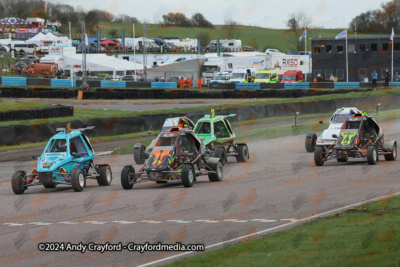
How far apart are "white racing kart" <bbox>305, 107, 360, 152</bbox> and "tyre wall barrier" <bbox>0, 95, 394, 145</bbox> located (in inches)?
416

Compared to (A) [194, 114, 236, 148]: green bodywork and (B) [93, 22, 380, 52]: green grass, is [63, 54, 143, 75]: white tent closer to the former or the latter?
(A) [194, 114, 236, 148]: green bodywork

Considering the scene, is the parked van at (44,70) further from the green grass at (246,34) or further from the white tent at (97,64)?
the green grass at (246,34)

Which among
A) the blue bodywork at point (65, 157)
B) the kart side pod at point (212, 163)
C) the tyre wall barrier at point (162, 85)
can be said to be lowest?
the kart side pod at point (212, 163)

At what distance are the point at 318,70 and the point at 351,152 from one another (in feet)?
173

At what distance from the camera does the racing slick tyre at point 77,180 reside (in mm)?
17312

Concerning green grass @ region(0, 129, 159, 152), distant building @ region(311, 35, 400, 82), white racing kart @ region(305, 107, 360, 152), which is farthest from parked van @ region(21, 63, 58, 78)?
white racing kart @ region(305, 107, 360, 152)

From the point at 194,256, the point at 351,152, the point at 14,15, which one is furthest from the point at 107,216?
the point at 14,15

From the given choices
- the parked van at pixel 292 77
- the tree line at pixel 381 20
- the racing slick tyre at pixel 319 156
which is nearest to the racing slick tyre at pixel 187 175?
the racing slick tyre at pixel 319 156

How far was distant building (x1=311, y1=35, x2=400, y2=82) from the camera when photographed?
69062mm

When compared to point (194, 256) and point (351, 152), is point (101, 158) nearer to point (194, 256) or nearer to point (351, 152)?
point (351, 152)

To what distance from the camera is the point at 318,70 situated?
72.5 meters

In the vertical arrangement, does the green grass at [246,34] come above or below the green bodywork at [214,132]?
above

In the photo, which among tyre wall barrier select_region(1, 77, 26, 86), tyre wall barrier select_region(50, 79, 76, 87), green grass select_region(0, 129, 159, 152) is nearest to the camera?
green grass select_region(0, 129, 159, 152)

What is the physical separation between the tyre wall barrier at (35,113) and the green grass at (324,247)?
22.6m
